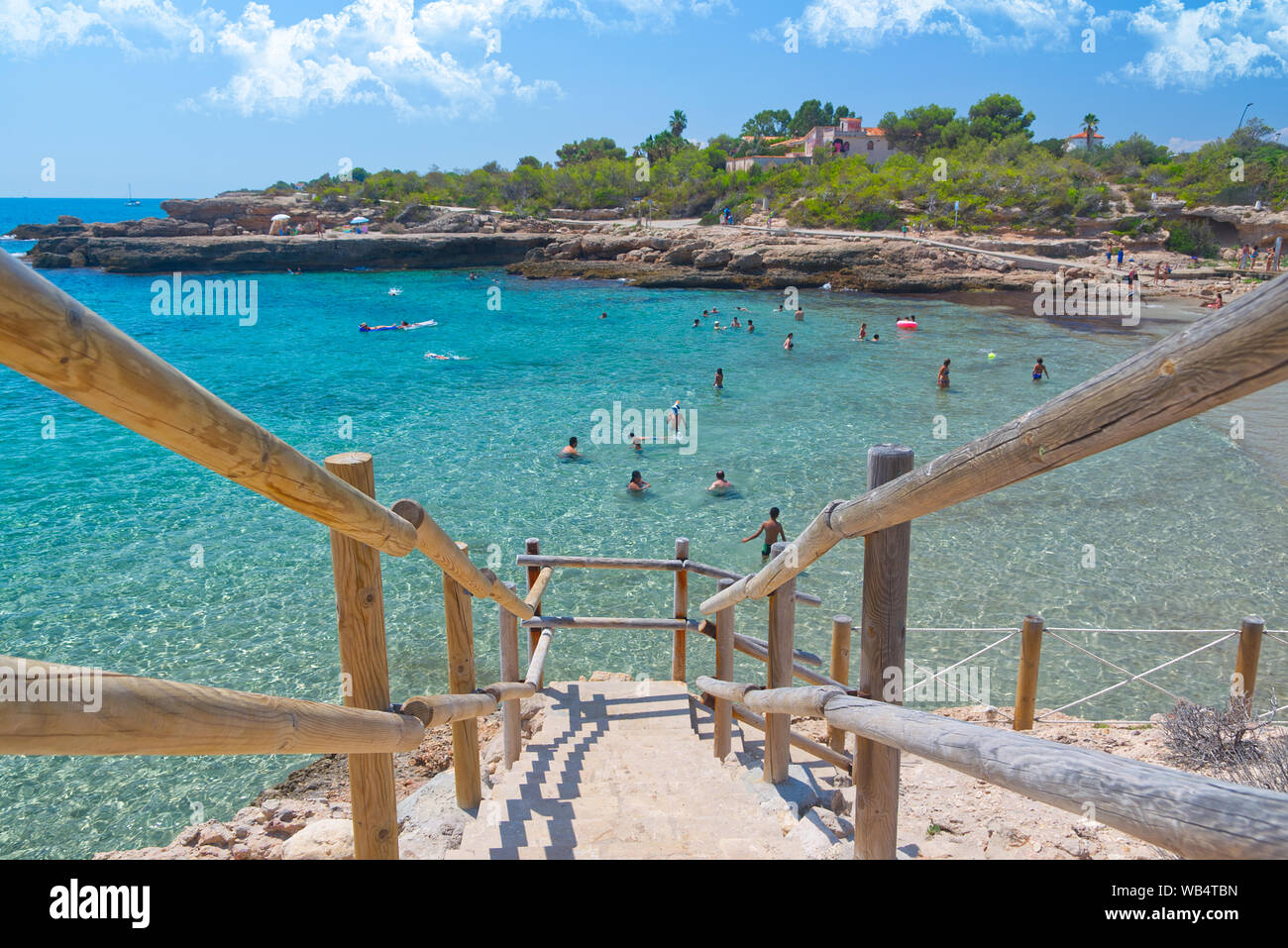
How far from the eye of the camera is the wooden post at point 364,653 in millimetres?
2385

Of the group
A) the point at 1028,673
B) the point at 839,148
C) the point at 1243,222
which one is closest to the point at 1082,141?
the point at 839,148

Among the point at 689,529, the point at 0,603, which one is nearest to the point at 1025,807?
the point at 689,529

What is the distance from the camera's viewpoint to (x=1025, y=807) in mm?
4672

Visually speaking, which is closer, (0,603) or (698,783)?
(698,783)

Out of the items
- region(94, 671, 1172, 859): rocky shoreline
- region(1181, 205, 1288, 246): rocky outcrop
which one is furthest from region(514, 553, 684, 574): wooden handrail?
region(1181, 205, 1288, 246): rocky outcrop

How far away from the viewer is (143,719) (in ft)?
4.37

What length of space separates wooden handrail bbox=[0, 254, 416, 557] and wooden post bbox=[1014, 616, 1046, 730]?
6.57 meters

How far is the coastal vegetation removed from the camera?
5066cm

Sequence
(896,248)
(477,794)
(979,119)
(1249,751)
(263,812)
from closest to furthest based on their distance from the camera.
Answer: (477,794)
(1249,751)
(263,812)
(896,248)
(979,119)

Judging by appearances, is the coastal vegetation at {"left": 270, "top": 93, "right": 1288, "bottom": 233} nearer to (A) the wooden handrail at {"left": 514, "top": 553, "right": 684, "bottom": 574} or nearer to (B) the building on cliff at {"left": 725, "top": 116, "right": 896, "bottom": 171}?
(B) the building on cliff at {"left": 725, "top": 116, "right": 896, "bottom": 171}

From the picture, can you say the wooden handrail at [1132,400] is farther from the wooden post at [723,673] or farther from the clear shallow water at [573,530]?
the clear shallow water at [573,530]
